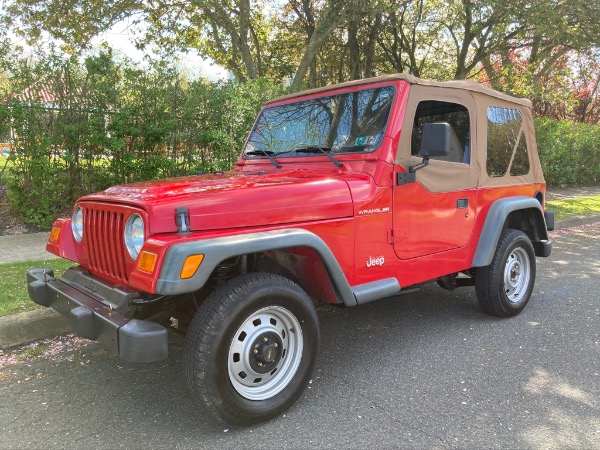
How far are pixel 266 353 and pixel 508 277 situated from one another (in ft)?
8.99

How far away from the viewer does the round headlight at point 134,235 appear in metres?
2.56

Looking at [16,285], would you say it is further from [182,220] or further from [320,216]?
[320,216]

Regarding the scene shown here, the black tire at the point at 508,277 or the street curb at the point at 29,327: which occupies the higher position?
the black tire at the point at 508,277

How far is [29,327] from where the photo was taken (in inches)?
150

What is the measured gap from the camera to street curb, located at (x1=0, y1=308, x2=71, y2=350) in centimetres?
369

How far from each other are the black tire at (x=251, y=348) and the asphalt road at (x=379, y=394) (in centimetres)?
17

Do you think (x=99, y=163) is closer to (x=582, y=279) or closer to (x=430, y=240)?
(x=430, y=240)

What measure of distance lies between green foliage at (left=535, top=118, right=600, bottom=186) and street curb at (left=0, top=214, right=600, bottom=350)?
14.1 meters

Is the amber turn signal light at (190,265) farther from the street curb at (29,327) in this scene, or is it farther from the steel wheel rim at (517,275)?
the steel wheel rim at (517,275)

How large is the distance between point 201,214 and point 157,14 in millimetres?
11319

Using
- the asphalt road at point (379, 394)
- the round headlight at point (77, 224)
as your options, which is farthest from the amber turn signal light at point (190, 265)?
the round headlight at point (77, 224)

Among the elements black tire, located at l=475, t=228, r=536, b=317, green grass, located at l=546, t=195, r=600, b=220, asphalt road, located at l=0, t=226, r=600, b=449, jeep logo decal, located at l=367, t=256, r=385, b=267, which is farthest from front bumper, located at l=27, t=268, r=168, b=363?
green grass, located at l=546, t=195, r=600, b=220

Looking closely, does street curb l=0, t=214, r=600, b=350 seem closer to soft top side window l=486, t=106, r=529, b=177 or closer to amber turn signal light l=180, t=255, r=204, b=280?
amber turn signal light l=180, t=255, r=204, b=280

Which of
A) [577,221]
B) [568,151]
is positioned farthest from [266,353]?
[568,151]
